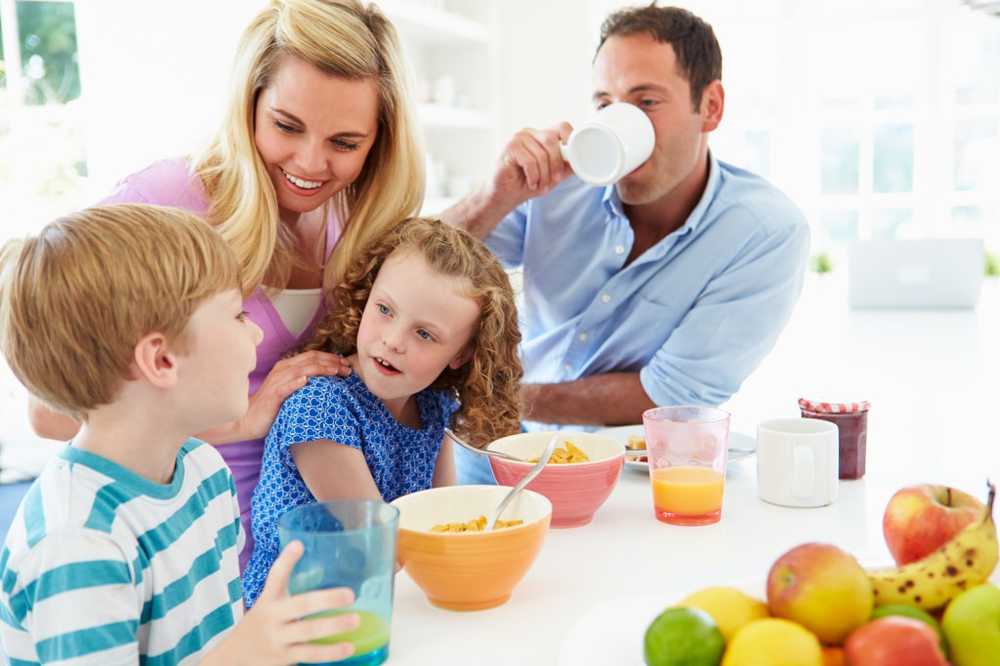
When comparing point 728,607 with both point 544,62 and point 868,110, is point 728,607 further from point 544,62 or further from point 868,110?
point 868,110

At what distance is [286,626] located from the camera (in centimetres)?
83

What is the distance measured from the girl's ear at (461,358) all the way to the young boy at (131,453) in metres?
0.54

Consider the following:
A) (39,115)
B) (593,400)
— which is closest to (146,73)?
(39,115)

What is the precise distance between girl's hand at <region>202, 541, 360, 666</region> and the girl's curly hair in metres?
0.71

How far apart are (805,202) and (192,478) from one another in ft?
18.6

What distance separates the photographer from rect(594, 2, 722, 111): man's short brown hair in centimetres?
200

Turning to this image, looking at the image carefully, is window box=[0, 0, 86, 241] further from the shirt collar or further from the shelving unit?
the shelving unit

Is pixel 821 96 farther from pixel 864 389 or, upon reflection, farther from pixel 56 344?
pixel 56 344

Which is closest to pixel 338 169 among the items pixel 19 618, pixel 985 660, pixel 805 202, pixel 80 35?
pixel 19 618

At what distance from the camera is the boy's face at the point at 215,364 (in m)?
1.01

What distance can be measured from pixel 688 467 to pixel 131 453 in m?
0.72

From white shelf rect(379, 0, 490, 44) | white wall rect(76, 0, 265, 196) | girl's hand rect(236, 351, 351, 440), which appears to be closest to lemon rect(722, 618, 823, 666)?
girl's hand rect(236, 351, 351, 440)

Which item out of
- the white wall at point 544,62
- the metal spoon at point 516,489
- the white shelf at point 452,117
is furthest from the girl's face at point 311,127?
the white wall at point 544,62

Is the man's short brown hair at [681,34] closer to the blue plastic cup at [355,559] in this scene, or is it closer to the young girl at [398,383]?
the young girl at [398,383]
